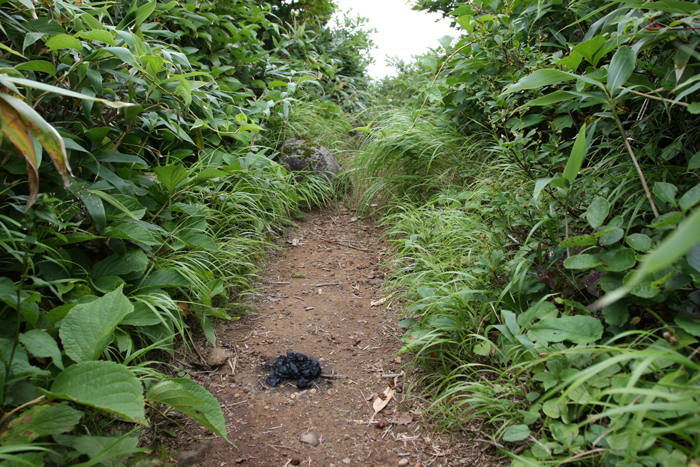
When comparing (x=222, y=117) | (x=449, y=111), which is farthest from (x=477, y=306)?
(x=222, y=117)

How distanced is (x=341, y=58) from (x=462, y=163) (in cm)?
349

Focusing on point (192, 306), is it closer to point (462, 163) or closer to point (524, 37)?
point (462, 163)

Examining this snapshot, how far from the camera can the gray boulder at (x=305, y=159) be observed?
350cm

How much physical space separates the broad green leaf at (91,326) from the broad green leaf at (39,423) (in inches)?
6.3

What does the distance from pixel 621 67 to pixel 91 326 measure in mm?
1752

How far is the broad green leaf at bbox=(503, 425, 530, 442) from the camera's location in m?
1.13

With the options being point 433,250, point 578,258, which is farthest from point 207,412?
point 433,250

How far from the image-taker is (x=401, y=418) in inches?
61.0

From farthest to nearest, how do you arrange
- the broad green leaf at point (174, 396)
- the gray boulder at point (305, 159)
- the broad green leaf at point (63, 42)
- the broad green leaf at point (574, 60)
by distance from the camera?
the gray boulder at point (305, 159)
the broad green leaf at point (63, 42)
the broad green leaf at point (574, 60)
the broad green leaf at point (174, 396)

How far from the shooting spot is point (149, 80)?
1878 millimetres

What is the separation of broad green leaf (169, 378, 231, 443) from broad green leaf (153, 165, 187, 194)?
0.96m

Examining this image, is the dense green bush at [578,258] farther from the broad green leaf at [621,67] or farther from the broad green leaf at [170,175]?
the broad green leaf at [170,175]

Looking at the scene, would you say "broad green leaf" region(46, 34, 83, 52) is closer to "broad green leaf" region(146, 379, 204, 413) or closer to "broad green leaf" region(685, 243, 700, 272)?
"broad green leaf" region(146, 379, 204, 413)

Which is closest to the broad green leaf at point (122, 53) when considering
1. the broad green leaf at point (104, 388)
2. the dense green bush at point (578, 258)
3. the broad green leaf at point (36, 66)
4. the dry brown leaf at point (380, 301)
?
the broad green leaf at point (36, 66)
